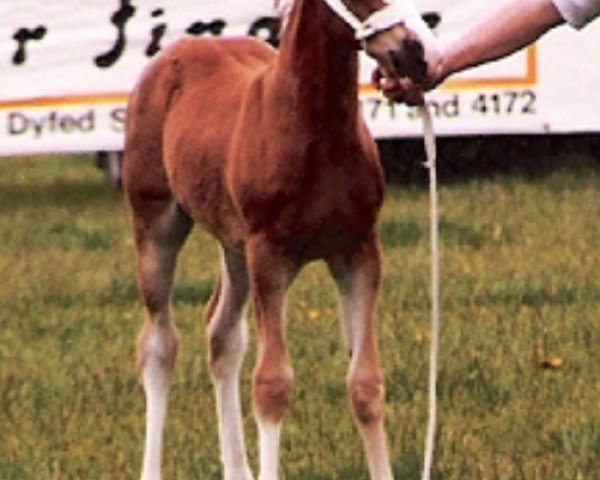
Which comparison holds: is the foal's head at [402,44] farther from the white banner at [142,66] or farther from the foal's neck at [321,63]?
the white banner at [142,66]

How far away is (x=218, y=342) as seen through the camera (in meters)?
7.16

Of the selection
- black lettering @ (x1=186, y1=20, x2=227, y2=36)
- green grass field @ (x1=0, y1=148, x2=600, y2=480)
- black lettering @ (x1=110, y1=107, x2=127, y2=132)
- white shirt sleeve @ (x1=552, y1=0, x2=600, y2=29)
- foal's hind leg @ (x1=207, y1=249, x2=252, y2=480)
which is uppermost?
white shirt sleeve @ (x1=552, y1=0, x2=600, y2=29)

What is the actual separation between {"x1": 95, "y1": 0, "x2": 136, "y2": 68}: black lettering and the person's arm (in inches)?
367

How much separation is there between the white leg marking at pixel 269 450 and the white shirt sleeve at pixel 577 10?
165 cm

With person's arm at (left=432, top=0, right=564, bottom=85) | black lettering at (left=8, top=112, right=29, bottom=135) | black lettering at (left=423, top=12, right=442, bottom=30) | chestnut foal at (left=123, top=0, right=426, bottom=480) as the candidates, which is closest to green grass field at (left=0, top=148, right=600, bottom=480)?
chestnut foal at (left=123, top=0, right=426, bottom=480)

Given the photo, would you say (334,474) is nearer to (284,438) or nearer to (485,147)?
(284,438)

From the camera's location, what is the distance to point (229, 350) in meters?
7.13

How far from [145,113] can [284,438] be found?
1.15 meters

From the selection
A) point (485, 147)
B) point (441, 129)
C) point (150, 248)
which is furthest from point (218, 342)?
point (485, 147)

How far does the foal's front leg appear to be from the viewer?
6105 mm

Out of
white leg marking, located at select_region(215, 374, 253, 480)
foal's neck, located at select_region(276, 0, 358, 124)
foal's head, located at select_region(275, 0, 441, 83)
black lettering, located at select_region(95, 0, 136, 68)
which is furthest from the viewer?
black lettering, located at select_region(95, 0, 136, 68)

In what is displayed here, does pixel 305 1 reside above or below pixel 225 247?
above

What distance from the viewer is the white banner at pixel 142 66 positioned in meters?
14.4

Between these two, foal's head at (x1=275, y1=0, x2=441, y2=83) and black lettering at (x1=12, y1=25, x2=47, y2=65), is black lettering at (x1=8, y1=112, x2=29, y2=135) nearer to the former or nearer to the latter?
black lettering at (x1=12, y1=25, x2=47, y2=65)
